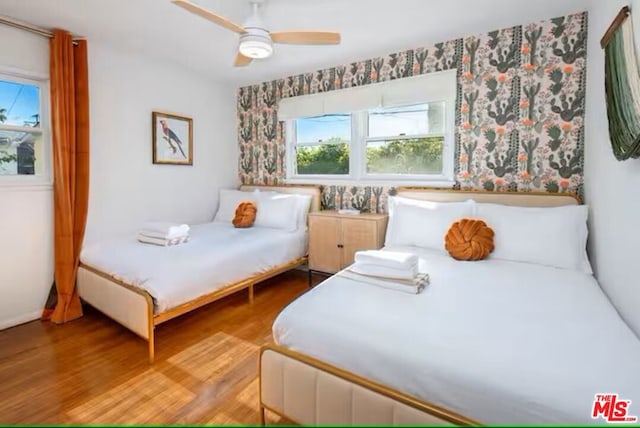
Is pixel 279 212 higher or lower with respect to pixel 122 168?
lower

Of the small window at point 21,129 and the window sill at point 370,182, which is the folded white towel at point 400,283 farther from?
the small window at point 21,129

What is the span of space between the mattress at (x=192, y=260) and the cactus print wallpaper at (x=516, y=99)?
146 cm

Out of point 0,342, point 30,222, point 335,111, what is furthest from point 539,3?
point 0,342

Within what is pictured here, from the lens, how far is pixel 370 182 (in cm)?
361

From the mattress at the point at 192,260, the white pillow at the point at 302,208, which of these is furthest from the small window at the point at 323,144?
the mattress at the point at 192,260

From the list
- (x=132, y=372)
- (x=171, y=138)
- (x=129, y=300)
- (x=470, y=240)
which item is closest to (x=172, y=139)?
(x=171, y=138)

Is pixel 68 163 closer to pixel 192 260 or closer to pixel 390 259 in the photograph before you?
pixel 192 260

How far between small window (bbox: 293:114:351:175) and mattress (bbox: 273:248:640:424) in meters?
2.26

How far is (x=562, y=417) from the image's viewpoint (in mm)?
901

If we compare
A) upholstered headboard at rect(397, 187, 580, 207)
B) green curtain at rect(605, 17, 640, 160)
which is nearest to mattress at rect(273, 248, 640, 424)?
green curtain at rect(605, 17, 640, 160)

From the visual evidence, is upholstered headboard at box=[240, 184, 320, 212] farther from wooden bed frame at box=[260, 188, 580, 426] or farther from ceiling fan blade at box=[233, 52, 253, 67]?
wooden bed frame at box=[260, 188, 580, 426]

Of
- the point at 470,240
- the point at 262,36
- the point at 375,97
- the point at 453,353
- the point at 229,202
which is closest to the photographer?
the point at 453,353

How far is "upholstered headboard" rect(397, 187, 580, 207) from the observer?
257 cm

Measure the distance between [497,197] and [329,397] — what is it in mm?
2305
